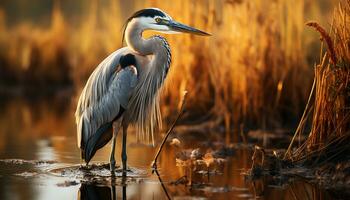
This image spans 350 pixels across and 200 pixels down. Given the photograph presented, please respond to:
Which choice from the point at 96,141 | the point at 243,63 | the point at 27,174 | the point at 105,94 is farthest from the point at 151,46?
the point at 243,63

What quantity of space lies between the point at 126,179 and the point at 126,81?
1106mm

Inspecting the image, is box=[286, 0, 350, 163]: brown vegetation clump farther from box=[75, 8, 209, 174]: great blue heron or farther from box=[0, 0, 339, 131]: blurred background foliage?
box=[0, 0, 339, 131]: blurred background foliage

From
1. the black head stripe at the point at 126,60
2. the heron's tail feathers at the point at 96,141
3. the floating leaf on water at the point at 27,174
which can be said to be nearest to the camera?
the floating leaf on water at the point at 27,174

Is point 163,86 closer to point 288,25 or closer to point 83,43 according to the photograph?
point 288,25

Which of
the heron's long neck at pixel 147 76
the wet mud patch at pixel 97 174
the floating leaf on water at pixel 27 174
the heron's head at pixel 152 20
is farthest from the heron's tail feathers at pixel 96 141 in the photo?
the heron's head at pixel 152 20

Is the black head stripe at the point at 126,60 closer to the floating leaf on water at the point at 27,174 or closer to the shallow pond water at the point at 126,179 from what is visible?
the shallow pond water at the point at 126,179

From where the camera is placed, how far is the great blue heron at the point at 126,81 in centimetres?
789

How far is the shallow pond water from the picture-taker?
21.0ft

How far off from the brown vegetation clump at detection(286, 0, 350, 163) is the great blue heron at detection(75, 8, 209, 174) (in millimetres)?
1520

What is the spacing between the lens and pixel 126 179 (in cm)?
721

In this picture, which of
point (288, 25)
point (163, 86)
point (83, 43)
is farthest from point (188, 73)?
point (83, 43)

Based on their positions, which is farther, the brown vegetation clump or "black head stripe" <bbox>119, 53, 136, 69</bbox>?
"black head stripe" <bbox>119, 53, 136, 69</bbox>

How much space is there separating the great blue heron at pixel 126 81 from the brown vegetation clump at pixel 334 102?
1.52 meters

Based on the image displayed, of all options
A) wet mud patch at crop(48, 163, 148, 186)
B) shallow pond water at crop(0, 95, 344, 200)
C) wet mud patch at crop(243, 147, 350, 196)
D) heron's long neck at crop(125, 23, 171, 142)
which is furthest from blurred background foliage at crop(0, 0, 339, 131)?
wet mud patch at crop(243, 147, 350, 196)
